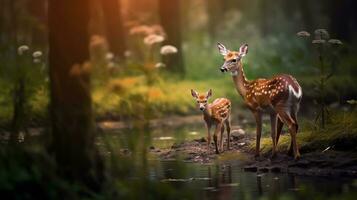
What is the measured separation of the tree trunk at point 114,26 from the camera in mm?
36469

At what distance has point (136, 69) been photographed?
11602mm

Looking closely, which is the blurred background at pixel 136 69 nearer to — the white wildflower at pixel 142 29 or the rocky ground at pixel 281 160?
the white wildflower at pixel 142 29

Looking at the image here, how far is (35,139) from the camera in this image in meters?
13.3

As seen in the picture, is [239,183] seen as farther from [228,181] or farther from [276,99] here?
[276,99]

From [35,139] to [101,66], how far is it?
4.61 feet

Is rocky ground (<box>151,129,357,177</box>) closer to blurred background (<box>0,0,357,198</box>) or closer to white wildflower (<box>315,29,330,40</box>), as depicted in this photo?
blurred background (<box>0,0,357,198</box>)

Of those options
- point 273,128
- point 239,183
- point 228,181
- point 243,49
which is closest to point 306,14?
point 243,49

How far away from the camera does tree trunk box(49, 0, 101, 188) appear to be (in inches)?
480

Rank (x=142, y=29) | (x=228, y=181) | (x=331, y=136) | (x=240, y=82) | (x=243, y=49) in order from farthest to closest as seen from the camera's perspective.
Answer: (x=243, y=49) < (x=240, y=82) < (x=331, y=136) < (x=228, y=181) < (x=142, y=29)

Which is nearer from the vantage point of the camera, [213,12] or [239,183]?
[239,183]

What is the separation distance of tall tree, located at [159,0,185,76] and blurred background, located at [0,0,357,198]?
47 millimetres

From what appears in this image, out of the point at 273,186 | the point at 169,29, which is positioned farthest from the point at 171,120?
the point at 273,186

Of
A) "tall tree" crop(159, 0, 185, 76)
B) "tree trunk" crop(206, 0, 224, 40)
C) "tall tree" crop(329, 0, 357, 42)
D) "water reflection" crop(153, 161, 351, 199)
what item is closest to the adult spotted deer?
"water reflection" crop(153, 161, 351, 199)

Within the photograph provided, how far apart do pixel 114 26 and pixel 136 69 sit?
993 inches
